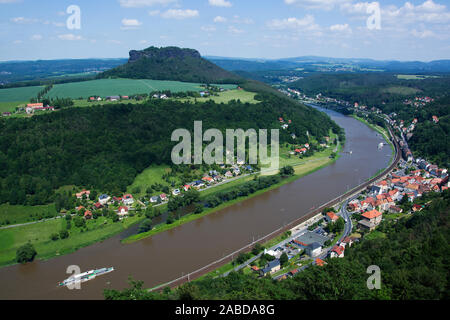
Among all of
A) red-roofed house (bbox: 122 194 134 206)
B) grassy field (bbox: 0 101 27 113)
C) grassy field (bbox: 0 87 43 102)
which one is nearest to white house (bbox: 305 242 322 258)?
red-roofed house (bbox: 122 194 134 206)

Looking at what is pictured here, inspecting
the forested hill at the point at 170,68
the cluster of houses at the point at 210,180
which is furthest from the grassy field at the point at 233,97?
the cluster of houses at the point at 210,180

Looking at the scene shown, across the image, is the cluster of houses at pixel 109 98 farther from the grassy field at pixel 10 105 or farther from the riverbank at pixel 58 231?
the riverbank at pixel 58 231

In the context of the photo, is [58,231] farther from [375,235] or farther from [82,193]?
[375,235]

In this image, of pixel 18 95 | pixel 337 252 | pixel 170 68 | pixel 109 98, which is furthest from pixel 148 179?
pixel 170 68
